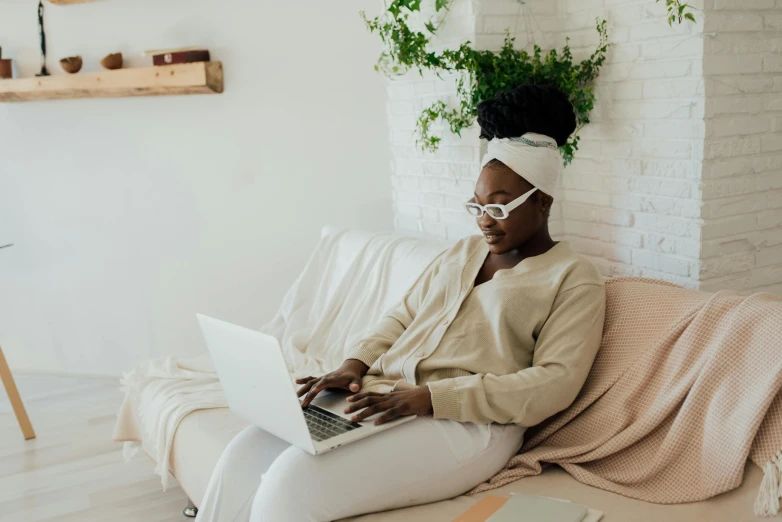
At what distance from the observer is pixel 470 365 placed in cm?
179

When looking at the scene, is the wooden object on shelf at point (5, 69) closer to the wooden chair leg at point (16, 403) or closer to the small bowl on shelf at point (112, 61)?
the small bowl on shelf at point (112, 61)

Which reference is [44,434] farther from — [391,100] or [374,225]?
[391,100]

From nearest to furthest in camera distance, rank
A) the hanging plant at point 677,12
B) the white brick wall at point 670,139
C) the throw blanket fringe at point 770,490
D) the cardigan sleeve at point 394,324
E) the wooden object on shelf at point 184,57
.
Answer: the throw blanket fringe at point 770,490, the cardigan sleeve at point 394,324, the hanging plant at point 677,12, the white brick wall at point 670,139, the wooden object on shelf at point 184,57

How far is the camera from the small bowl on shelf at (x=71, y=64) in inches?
144

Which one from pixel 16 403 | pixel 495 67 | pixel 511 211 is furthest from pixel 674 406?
pixel 16 403

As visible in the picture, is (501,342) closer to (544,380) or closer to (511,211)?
(544,380)

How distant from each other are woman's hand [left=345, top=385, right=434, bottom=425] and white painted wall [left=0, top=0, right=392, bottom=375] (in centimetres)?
206

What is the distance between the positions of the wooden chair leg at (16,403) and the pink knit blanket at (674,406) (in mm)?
2266

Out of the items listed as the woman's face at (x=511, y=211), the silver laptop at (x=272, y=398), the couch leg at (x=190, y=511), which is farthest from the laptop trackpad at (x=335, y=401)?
the couch leg at (x=190, y=511)

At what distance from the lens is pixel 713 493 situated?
152cm

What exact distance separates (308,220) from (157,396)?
1.43 metres

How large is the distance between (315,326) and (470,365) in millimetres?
1033

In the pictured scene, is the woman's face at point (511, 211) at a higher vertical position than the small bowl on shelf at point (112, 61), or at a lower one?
lower

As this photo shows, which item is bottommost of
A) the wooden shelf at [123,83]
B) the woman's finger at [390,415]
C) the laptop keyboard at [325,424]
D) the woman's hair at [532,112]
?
the laptop keyboard at [325,424]
